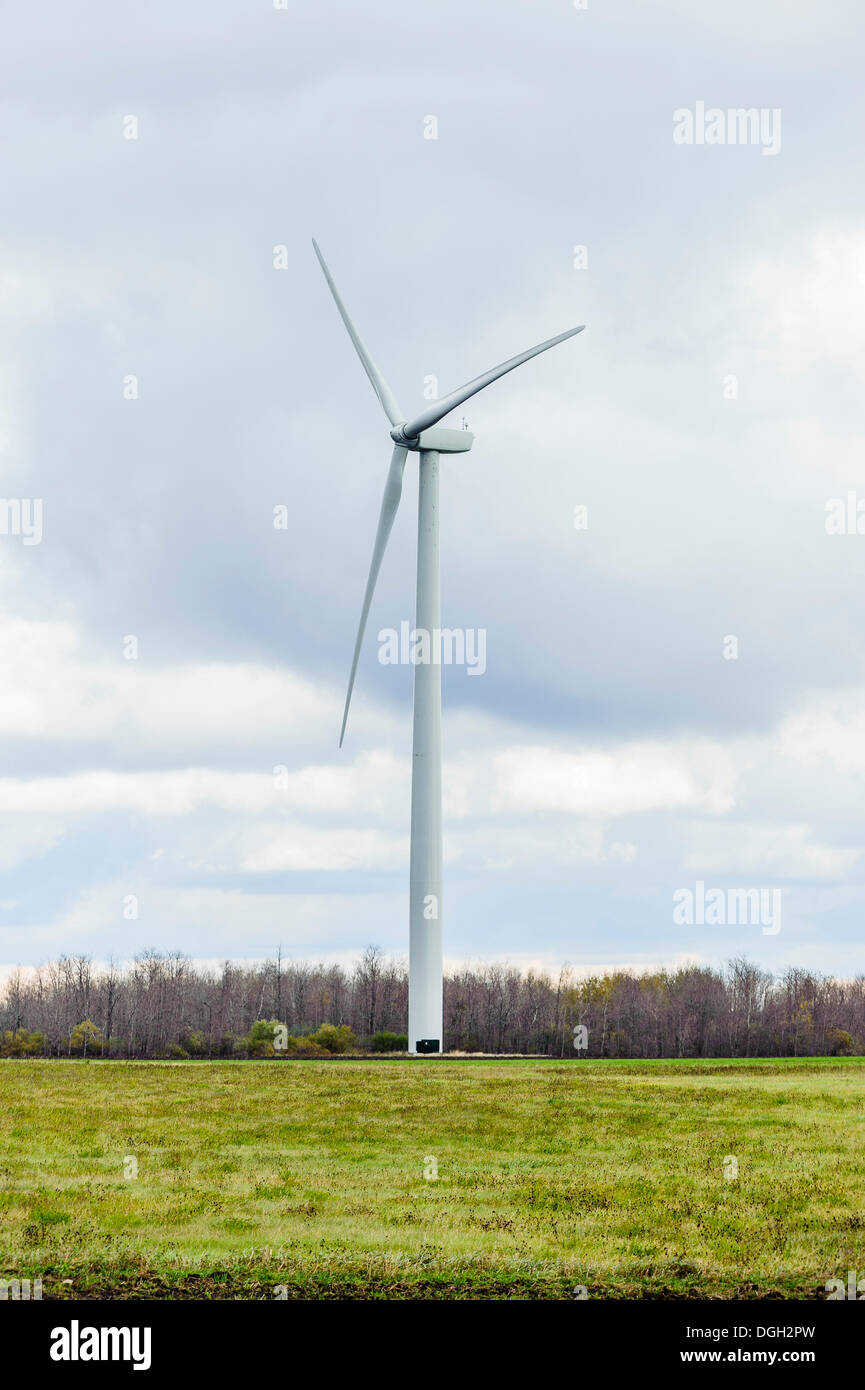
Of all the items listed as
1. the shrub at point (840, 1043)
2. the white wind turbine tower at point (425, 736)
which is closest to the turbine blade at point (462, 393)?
the white wind turbine tower at point (425, 736)

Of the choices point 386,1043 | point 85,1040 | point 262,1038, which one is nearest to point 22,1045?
point 85,1040

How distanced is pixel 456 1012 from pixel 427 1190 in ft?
300

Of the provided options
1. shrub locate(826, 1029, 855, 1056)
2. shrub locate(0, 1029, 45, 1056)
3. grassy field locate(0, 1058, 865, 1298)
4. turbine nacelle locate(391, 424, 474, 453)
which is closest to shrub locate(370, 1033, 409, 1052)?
shrub locate(0, 1029, 45, 1056)

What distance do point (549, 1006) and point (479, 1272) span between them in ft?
344

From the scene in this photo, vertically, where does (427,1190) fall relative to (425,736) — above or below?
below

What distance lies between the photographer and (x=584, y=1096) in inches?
1501

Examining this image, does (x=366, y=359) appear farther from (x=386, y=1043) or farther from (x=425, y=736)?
(x=386, y=1043)

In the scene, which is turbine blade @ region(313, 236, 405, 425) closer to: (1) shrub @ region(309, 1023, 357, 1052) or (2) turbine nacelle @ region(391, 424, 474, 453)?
(2) turbine nacelle @ region(391, 424, 474, 453)

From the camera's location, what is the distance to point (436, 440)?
6097 cm

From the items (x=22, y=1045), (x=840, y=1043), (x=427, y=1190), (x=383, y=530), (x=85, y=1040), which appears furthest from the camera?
(x=840, y=1043)

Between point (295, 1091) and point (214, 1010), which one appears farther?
point (214, 1010)
